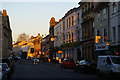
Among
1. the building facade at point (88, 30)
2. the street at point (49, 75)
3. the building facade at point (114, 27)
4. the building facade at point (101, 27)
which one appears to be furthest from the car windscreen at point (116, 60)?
the building facade at point (88, 30)

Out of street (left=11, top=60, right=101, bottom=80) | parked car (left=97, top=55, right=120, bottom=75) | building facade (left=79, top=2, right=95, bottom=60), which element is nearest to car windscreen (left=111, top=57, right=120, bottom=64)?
parked car (left=97, top=55, right=120, bottom=75)

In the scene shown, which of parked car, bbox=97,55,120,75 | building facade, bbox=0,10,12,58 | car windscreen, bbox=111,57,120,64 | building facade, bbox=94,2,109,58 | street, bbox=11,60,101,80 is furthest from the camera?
building facade, bbox=0,10,12,58

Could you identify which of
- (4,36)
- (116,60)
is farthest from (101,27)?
(4,36)

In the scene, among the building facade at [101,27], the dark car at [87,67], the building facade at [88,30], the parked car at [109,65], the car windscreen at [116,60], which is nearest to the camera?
the parked car at [109,65]

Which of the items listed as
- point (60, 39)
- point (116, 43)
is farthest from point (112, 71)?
point (60, 39)

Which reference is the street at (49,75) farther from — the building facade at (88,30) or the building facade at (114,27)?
the building facade at (88,30)

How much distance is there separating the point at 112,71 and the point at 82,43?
25.9 m

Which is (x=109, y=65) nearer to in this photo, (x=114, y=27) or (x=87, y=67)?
(x=87, y=67)

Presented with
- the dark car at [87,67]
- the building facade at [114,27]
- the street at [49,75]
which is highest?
the building facade at [114,27]

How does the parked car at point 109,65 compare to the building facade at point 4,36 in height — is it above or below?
below

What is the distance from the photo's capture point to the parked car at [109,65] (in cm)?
2191

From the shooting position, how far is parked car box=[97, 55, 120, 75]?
71.9ft

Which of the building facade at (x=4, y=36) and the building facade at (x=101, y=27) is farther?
the building facade at (x=4, y=36)

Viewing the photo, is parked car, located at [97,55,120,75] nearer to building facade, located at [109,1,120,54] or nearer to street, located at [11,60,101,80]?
street, located at [11,60,101,80]
